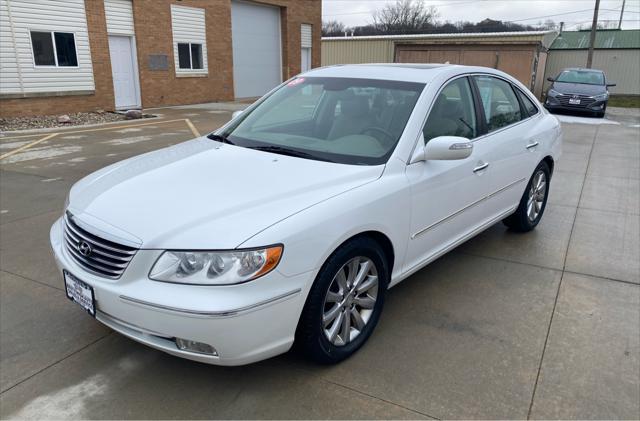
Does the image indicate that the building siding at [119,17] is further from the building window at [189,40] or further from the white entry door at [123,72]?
the building window at [189,40]

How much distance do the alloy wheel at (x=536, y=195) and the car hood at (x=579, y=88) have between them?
44.0 feet

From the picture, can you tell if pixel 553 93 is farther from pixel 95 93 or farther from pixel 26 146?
pixel 26 146

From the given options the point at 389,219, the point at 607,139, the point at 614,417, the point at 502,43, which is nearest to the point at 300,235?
the point at 389,219

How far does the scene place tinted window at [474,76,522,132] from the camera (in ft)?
13.7

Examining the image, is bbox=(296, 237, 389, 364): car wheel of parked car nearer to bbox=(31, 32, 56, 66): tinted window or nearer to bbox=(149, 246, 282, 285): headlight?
bbox=(149, 246, 282, 285): headlight

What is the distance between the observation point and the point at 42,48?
1452 cm

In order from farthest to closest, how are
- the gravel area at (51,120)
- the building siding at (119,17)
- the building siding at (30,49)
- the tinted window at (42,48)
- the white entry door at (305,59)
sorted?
1. the white entry door at (305,59)
2. the building siding at (119,17)
3. the tinted window at (42,48)
4. the building siding at (30,49)
5. the gravel area at (51,120)

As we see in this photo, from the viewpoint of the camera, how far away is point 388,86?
3.65 metres

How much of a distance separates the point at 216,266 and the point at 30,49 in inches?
584

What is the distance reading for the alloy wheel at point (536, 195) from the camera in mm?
5070

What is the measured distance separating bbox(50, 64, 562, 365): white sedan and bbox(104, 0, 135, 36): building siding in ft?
46.7

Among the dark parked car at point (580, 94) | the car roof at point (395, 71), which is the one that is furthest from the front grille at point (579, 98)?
the car roof at point (395, 71)

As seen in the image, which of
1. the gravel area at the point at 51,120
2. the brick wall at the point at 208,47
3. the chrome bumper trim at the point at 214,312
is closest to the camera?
the chrome bumper trim at the point at 214,312

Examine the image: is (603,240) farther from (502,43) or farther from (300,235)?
(502,43)
